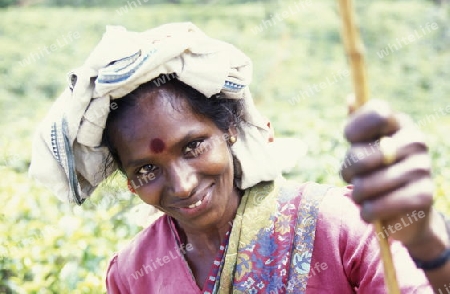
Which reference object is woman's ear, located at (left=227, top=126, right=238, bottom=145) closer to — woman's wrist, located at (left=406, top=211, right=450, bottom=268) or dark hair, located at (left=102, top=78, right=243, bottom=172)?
dark hair, located at (left=102, top=78, right=243, bottom=172)

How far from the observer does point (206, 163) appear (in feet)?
5.97

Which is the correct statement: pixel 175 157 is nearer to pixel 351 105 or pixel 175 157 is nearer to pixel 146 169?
pixel 146 169

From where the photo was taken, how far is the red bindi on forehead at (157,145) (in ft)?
5.83

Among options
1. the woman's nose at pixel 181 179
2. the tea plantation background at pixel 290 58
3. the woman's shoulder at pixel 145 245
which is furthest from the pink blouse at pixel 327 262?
the tea plantation background at pixel 290 58

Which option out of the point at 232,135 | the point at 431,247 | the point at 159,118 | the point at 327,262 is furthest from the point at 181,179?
the point at 431,247

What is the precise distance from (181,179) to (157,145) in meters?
0.12

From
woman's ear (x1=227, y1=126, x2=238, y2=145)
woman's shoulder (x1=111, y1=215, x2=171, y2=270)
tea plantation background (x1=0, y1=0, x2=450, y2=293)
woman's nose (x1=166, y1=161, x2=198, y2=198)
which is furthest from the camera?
tea plantation background (x1=0, y1=0, x2=450, y2=293)

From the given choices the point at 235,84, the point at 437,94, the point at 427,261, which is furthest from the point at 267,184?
the point at 437,94

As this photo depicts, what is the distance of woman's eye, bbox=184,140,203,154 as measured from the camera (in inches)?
71.9

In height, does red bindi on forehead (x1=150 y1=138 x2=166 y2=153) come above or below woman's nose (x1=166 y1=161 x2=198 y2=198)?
above

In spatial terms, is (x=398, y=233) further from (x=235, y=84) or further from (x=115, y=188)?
(x=115, y=188)

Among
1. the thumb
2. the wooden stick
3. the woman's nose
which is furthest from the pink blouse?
the wooden stick

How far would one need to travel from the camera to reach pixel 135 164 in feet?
6.11

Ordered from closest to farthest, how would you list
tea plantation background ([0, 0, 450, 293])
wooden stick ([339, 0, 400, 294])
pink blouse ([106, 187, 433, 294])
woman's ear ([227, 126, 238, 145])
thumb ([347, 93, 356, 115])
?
wooden stick ([339, 0, 400, 294]), thumb ([347, 93, 356, 115]), pink blouse ([106, 187, 433, 294]), woman's ear ([227, 126, 238, 145]), tea plantation background ([0, 0, 450, 293])
